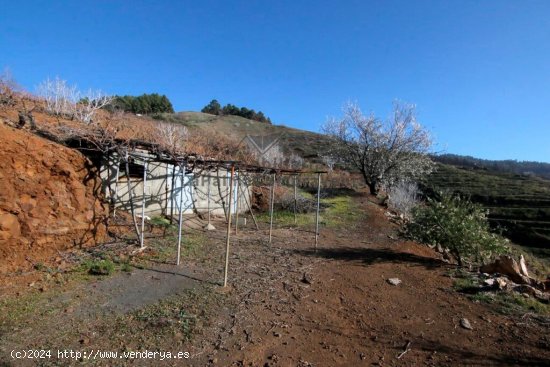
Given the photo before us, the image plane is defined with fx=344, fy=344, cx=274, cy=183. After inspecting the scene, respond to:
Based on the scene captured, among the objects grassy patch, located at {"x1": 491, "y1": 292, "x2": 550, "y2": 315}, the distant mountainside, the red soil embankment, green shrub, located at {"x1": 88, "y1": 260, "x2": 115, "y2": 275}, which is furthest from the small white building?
the distant mountainside

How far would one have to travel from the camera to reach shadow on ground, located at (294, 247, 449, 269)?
7459 millimetres

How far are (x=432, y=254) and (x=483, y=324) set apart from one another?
4685 millimetres

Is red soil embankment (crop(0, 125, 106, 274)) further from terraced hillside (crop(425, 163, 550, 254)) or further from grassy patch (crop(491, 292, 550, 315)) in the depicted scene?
terraced hillside (crop(425, 163, 550, 254))

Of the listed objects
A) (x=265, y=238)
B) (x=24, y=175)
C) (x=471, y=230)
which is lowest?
(x=265, y=238)

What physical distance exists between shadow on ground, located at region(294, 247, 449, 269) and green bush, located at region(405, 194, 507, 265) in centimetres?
52

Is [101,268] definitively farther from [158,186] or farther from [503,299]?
[503,299]

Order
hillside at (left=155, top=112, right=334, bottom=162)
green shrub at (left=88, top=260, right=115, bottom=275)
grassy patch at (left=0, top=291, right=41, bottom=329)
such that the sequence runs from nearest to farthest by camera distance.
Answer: grassy patch at (left=0, top=291, right=41, bottom=329), green shrub at (left=88, top=260, right=115, bottom=275), hillside at (left=155, top=112, right=334, bottom=162)

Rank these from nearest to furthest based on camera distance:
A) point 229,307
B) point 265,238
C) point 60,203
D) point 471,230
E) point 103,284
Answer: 1. point 229,307
2. point 103,284
3. point 60,203
4. point 471,230
5. point 265,238

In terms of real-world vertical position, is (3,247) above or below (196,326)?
above

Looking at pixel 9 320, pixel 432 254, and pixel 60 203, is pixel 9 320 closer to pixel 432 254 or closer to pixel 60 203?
pixel 60 203

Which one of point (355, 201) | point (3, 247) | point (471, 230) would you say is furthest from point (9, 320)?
point (355, 201)

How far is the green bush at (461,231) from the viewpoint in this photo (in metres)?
7.14

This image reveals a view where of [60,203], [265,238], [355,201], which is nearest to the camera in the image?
[60,203]

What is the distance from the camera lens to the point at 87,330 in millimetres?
3951
